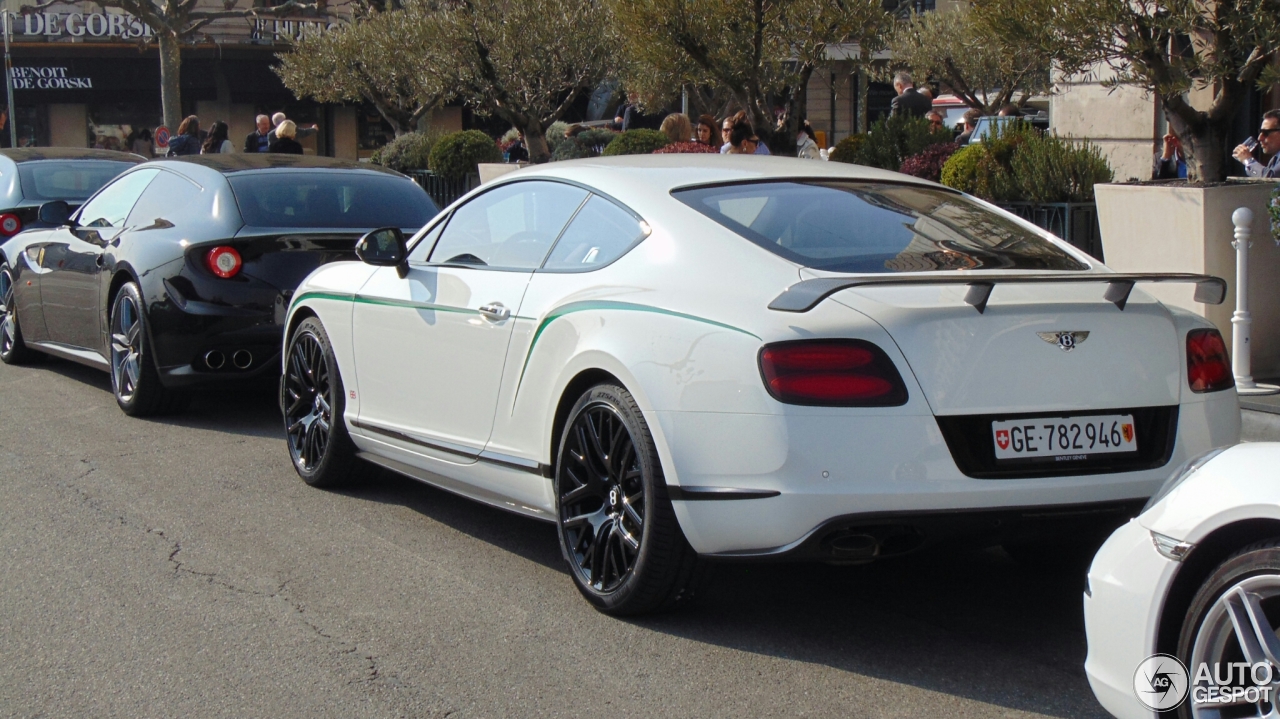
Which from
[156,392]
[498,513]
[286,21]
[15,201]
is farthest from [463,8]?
[286,21]

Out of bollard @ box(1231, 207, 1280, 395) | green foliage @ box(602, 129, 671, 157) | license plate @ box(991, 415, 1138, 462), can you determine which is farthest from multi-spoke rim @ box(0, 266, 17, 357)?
license plate @ box(991, 415, 1138, 462)

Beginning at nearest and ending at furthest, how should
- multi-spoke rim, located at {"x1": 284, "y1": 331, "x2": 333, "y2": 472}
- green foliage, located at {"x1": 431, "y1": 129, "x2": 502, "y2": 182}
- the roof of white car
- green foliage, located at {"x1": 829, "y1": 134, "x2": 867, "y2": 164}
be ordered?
the roof of white car → multi-spoke rim, located at {"x1": 284, "y1": 331, "x2": 333, "y2": 472} → green foliage, located at {"x1": 829, "y1": 134, "x2": 867, "y2": 164} → green foliage, located at {"x1": 431, "y1": 129, "x2": 502, "y2": 182}

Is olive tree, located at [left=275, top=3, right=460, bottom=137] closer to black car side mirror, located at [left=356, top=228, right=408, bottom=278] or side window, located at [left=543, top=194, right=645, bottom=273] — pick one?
black car side mirror, located at [left=356, top=228, right=408, bottom=278]

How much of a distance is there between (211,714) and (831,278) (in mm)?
2057

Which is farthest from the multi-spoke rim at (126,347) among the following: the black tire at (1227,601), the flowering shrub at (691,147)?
the flowering shrub at (691,147)

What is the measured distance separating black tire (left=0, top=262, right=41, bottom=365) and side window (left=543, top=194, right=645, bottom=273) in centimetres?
670

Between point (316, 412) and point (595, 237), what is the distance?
85.6 inches

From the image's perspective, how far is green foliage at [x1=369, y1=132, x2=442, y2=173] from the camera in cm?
2155

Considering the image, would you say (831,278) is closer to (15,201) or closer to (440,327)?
(440,327)

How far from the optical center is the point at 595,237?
5012mm

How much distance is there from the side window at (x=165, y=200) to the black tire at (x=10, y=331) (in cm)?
202

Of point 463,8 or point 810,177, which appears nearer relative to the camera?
point 810,177

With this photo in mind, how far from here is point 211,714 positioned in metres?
3.84

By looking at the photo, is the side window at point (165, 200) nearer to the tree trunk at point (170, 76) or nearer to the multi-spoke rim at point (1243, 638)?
the multi-spoke rim at point (1243, 638)
